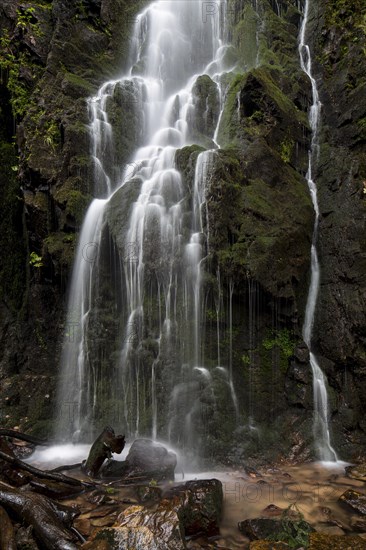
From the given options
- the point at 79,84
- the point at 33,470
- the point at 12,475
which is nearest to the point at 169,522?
the point at 33,470

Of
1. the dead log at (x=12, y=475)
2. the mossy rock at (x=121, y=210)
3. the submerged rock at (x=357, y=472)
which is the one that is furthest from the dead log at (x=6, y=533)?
the mossy rock at (x=121, y=210)

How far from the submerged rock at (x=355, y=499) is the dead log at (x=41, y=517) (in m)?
4.07

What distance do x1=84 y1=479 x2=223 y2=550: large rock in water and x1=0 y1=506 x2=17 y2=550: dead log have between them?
0.75 metres

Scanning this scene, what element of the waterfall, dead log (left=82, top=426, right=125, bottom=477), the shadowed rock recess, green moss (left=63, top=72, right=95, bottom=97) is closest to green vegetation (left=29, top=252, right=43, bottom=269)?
the shadowed rock recess

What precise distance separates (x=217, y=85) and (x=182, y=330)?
32.5 ft

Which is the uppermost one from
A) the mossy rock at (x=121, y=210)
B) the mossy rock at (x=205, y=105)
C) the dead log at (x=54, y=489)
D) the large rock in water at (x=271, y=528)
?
the mossy rock at (x=205, y=105)

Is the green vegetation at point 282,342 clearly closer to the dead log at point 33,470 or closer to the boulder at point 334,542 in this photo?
the boulder at point 334,542

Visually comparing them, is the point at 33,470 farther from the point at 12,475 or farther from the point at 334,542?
the point at 334,542

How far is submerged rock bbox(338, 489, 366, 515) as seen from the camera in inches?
221

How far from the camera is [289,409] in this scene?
8609 mm

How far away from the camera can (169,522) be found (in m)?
4.47

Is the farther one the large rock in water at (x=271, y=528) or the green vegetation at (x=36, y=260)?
the green vegetation at (x=36, y=260)

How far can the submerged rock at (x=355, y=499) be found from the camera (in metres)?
5.62

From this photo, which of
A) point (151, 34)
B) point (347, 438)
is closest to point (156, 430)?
point (347, 438)
